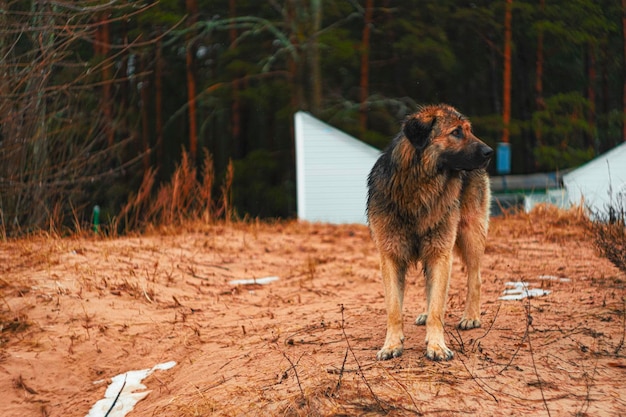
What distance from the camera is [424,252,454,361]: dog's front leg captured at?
17.3 feet

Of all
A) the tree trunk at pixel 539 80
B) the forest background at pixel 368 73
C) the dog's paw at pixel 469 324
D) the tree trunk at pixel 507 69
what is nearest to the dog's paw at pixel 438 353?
the dog's paw at pixel 469 324

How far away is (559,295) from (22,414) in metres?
5.26

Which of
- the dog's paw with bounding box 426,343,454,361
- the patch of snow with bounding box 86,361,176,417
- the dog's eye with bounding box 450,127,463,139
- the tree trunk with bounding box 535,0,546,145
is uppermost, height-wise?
the tree trunk with bounding box 535,0,546,145

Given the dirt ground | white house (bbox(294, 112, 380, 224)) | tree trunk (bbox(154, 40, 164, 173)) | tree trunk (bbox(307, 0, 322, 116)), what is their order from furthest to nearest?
1. tree trunk (bbox(154, 40, 164, 173))
2. tree trunk (bbox(307, 0, 322, 116))
3. white house (bbox(294, 112, 380, 224))
4. the dirt ground

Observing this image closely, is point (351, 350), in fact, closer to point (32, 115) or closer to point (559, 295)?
point (559, 295)

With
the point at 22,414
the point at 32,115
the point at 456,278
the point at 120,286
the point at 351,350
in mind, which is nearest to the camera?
the point at 351,350

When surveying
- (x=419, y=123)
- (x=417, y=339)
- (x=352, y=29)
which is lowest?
(x=417, y=339)

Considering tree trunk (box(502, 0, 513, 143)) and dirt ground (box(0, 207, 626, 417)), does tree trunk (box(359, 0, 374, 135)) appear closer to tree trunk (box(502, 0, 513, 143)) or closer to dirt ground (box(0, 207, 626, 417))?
tree trunk (box(502, 0, 513, 143))

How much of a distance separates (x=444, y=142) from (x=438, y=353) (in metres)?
1.58

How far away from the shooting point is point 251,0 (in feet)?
89.7

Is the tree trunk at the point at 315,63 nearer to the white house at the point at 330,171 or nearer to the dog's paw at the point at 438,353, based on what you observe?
the white house at the point at 330,171

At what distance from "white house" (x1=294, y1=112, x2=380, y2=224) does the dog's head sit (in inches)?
578

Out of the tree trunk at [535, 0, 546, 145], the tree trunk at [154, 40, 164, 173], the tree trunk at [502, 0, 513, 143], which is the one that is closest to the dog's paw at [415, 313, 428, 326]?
the tree trunk at [502, 0, 513, 143]

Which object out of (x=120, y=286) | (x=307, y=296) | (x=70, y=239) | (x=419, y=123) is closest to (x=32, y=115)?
(x=70, y=239)
